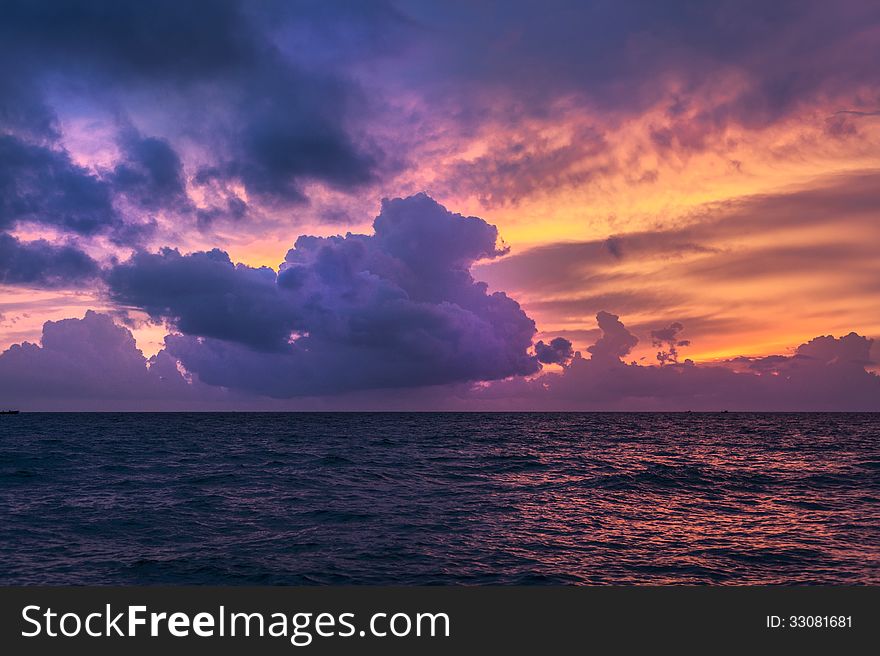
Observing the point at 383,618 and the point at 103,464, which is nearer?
the point at 383,618

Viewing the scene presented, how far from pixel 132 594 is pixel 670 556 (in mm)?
16978

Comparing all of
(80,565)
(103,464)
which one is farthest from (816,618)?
(103,464)

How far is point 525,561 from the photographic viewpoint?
2044 cm

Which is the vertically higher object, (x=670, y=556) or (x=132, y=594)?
(x=132, y=594)

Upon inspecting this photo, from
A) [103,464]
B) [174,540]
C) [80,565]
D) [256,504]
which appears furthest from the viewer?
[103,464]

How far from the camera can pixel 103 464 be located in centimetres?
5153

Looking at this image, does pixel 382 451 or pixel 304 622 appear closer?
pixel 304 622

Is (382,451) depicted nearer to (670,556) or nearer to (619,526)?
(619,526)

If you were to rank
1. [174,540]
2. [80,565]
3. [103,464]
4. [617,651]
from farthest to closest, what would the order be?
[103,464], [174,540], [80,565], [617,651]

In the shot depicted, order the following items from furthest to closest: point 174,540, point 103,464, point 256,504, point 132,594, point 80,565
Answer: point 103,464 → point 256,504 → point 174,540 → point 80,565 → point 132,594

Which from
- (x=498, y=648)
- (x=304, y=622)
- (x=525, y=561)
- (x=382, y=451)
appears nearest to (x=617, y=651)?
(x=498, y=648)

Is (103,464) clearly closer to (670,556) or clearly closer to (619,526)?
(619,526)

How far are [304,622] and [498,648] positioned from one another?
3.87 m

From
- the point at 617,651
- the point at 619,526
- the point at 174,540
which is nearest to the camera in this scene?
the point at 617,651
